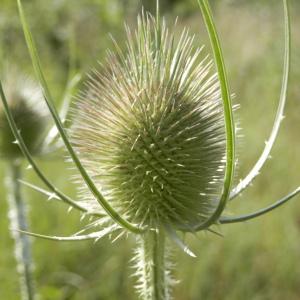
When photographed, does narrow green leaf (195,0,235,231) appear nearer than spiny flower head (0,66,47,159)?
Yes

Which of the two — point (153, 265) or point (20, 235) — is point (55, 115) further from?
point (20, 235)

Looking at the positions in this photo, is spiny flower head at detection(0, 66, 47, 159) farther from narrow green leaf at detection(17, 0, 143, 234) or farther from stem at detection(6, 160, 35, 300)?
narrow green leaf at detection(17, 0, 143, 234)

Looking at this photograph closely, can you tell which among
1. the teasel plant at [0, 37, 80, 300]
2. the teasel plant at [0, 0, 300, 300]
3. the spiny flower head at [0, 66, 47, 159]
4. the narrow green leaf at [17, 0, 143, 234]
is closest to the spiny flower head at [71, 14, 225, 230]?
the teasel plant at [0, 0, 300, 300]

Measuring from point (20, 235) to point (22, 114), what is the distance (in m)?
0.57

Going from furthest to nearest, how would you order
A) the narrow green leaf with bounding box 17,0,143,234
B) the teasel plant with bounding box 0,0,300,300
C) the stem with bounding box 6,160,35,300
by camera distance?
the stem with bounding box 6,160,35,300, the teasel plant with bounding box 0,0,300,300, the narrow green leaf with bounding box 17,0,143,234

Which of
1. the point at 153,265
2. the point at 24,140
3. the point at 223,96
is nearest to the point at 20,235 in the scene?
the point at 24,140

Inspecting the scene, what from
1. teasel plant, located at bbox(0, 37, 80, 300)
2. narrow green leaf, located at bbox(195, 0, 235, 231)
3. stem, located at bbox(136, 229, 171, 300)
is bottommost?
stem, located at bbox(136, 229, 171, 300)

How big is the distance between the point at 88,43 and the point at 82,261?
550 centimetres

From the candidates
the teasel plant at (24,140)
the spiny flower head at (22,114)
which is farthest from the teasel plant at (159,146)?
the spiny flower head at (22,114)

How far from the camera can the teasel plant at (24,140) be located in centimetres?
242

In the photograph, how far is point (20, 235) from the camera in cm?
243

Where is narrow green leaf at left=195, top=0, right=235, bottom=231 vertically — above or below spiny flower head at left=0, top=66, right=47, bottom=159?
below

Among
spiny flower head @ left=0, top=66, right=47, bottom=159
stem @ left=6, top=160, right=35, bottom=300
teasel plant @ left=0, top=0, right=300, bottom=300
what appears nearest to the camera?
teasel plant @ left=0, top=0, right=300, bottom=300

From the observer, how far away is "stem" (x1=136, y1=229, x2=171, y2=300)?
1623 millimetres
